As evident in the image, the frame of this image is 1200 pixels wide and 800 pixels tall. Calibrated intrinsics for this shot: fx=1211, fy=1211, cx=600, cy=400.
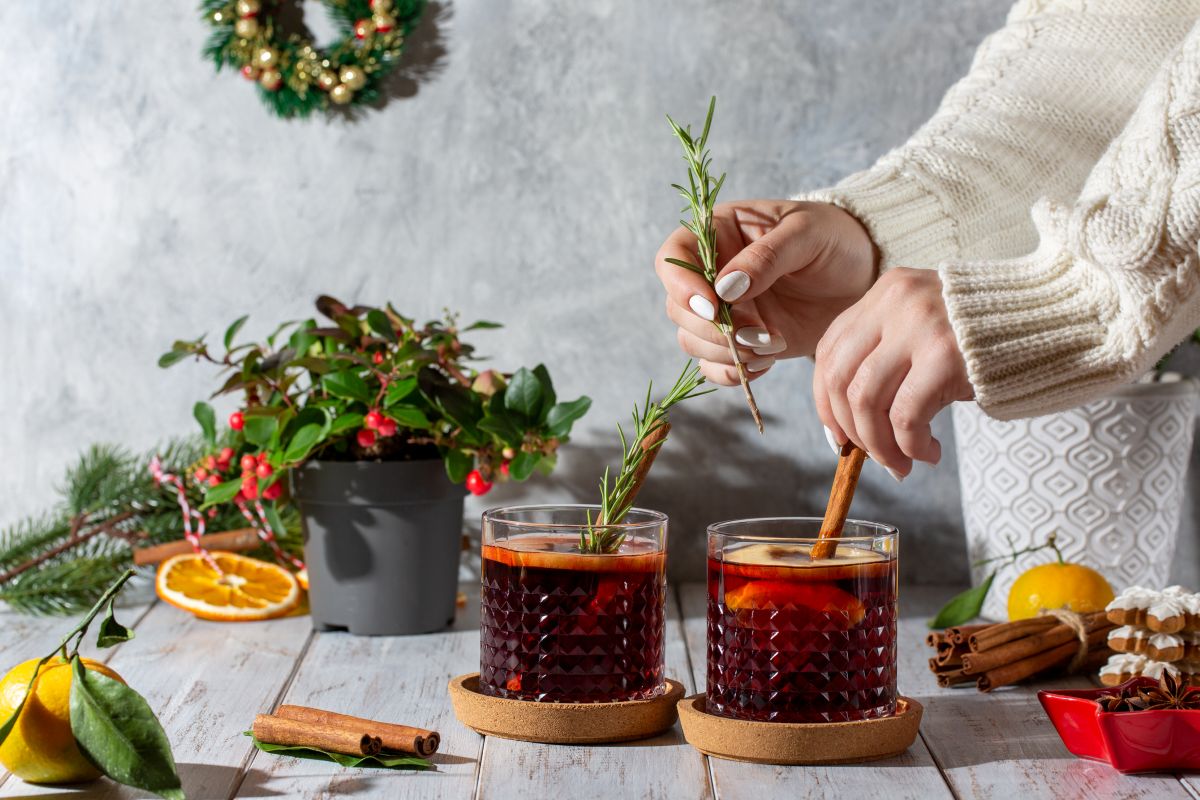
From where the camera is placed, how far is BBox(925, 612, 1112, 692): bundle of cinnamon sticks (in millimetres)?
1093

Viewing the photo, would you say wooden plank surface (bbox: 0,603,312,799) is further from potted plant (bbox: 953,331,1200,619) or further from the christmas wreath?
potted plant (bbox: 953,331,1200,619)

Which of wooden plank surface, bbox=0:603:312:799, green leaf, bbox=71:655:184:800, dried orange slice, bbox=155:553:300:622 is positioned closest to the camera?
green leaf, bbox=71:655:184:800

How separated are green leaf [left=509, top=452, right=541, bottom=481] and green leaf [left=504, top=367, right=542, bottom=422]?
4 cm

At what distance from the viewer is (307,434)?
4.25 ft

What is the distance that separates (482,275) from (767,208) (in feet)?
2.10

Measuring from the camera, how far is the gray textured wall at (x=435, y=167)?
5.29 feet

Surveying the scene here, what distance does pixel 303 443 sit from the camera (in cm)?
129

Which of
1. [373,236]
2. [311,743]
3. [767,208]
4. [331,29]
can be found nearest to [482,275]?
[373,236]

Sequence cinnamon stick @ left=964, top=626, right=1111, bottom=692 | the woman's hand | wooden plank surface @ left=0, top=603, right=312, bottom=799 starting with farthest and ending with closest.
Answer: cinnamon stick @ left=964, top=626, right=1111, bottom=692 → the woman's hand → wooden plank surface @ left=0, top=603, right=312, bottom=799

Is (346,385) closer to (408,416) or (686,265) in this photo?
(408,416)

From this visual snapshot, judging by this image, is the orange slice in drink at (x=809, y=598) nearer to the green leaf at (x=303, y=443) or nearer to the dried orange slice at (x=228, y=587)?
the green leaf at (x=303, y=443)

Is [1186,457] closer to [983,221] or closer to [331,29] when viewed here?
[983,221]

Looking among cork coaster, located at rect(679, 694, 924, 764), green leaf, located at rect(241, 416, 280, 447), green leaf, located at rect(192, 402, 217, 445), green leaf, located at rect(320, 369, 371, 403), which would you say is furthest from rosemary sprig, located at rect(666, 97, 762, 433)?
green leaf, located at rect(192, 402, 217, 445)

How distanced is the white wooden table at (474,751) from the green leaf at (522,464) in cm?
19
